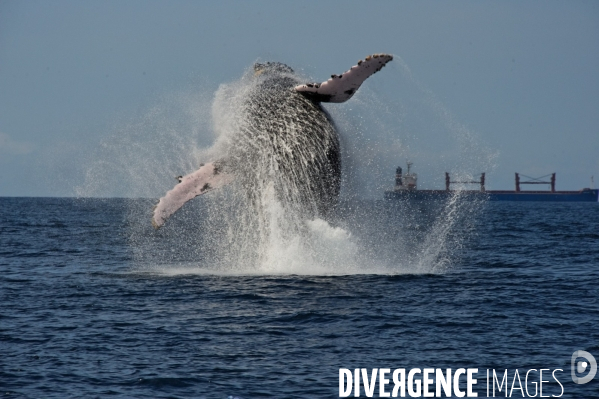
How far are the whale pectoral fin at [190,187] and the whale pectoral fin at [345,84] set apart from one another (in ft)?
8.21

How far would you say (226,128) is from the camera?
17266 mm

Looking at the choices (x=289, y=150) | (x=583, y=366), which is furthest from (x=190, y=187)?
(x=583, y=366)

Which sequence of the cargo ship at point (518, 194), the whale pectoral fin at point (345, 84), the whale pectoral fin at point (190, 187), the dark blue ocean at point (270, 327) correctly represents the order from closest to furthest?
1. the dark blue ocean at point (270, 327)
2. the whale pectoral fin at point (345, 84)
3. the whale pectoral fin at point (190, 187)
4. the cargo ship at point (518, 194)

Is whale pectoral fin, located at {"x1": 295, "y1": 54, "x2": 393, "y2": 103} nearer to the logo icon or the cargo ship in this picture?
the logo icon

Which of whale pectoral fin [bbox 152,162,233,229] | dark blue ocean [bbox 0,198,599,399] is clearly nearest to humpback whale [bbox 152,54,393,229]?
whale pectoral fin [bbox 152,162,233,229]

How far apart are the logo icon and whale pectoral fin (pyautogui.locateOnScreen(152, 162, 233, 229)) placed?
8.30 meters

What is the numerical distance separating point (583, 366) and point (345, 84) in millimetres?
7122

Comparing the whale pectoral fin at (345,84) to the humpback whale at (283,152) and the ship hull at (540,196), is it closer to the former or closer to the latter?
the humpback whale at (283,152)

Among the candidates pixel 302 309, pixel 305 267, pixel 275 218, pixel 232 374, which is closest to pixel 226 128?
pixel 275 218

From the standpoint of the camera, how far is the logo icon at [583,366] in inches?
404

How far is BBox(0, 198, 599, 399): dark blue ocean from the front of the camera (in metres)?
10.1

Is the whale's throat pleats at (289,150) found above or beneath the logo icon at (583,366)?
above

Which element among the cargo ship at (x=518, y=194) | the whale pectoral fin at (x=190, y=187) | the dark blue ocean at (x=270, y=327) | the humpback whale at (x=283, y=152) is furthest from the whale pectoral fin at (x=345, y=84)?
the cargo ship at (x=518, y=194)

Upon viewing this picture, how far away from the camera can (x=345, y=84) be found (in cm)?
1543
